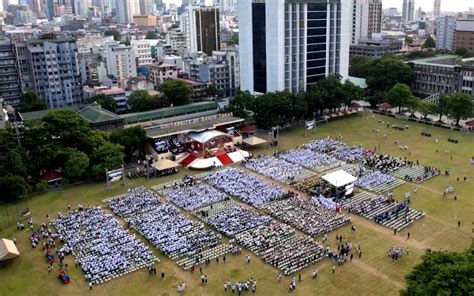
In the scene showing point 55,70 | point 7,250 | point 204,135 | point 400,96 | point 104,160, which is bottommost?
point 7,250

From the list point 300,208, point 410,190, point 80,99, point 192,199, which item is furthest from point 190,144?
point 80,99

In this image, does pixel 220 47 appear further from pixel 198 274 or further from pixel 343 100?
pixel 198 274

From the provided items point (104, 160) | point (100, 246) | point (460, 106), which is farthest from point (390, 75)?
point (100, 246)

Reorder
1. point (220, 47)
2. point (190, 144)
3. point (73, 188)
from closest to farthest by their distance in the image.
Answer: point (73, 188) → point (190, 144) → point (220, 47)

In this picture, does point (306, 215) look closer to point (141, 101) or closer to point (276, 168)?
point (276, 168)

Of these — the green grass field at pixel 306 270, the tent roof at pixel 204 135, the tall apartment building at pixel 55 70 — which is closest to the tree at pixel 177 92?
the tall apartment building at pixel 55 70

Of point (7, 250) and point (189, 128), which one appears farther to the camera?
point (189, 128)

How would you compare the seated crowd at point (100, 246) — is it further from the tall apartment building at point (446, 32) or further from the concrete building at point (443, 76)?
the tall apartment building at point (446, 32)
